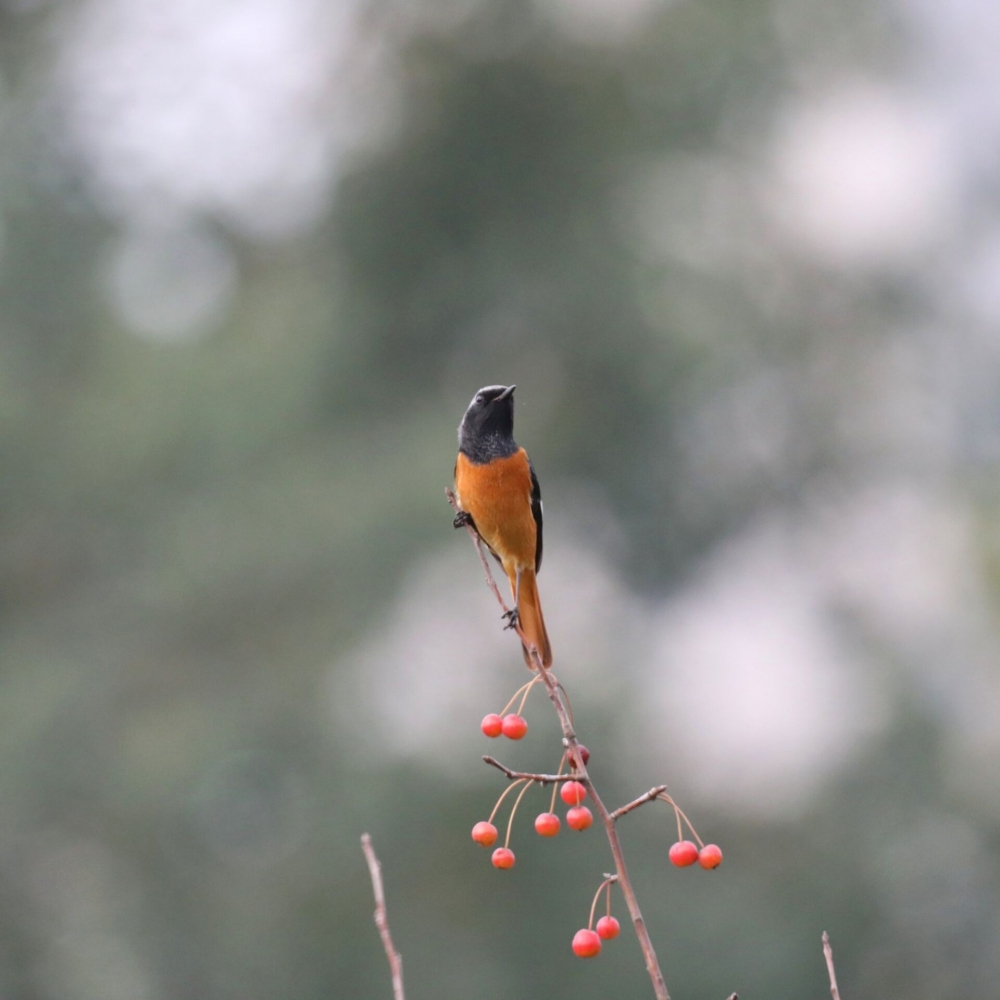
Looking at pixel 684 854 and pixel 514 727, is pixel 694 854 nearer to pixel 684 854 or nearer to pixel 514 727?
pixel 684 854

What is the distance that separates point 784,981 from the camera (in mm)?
9531

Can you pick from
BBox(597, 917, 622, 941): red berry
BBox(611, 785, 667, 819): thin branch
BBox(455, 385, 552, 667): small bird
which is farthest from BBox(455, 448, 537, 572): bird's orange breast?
BBox(611, 785, 667, 819): thin branch

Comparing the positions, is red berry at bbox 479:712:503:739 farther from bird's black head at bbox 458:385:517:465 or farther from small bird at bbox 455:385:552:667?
bird's black head at bbox 458:385:517:465

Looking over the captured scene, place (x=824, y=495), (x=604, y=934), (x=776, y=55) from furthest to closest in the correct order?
(x=776, y=55) → (x=824, y=495) → (x=604, y=934)

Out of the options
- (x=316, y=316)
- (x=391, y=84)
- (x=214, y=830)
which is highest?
(x=391, y=84)

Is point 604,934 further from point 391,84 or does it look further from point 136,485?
point 391,84

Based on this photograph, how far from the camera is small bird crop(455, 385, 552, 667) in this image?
4.44 m

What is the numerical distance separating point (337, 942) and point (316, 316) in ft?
19.1

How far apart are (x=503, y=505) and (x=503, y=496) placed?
36mm

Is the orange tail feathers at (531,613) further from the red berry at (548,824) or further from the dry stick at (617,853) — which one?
the dry stick at (617,853)

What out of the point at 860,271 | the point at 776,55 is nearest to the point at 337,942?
the point at 860,271

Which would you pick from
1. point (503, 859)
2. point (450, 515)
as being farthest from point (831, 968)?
point (450, 515)

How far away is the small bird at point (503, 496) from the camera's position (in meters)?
4.44

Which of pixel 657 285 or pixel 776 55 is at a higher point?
pixel 776 55
